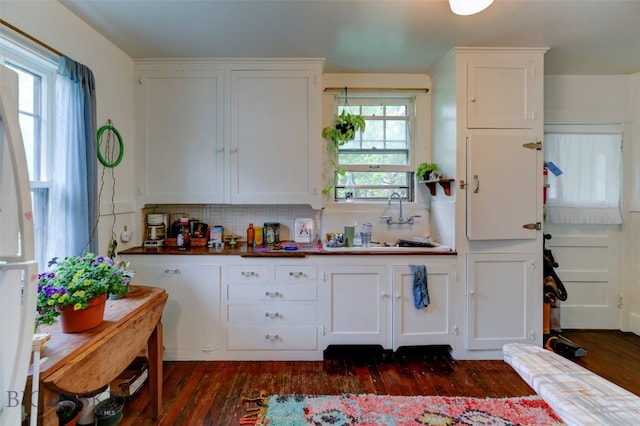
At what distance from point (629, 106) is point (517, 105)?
1.53 m

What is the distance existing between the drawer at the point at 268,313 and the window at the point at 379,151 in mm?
1179

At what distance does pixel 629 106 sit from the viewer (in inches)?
121

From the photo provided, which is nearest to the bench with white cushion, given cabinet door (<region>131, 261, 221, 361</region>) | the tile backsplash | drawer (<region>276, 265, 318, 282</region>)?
drawer (<region>276, 265, 318, 282</region>)

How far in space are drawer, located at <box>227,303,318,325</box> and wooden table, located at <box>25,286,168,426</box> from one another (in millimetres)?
669

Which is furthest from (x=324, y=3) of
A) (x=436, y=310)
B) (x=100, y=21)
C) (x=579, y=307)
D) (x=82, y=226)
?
(x=579, y=307)

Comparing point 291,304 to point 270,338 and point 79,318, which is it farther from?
point 79,318

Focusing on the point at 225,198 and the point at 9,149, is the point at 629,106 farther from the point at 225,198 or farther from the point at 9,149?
the point at 9,149

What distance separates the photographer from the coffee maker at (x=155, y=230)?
109 inches

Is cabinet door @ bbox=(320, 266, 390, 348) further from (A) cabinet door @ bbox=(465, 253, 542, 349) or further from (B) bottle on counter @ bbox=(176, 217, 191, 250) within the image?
(B) bottle on counter @ bbox=(176, 217, 191, 250)

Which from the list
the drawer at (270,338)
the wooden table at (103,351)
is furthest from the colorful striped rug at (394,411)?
the wooden table at (103,351)

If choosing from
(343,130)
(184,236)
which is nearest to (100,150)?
(184,236)

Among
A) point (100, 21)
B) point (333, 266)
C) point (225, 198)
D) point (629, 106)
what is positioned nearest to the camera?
point (100, 21)

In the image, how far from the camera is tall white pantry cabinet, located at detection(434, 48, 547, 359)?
2.51 m

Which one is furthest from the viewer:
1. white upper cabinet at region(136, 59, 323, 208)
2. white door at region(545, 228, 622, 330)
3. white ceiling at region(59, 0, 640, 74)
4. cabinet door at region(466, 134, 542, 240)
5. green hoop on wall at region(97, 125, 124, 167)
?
white door at region(545, 228, 622, 330)
